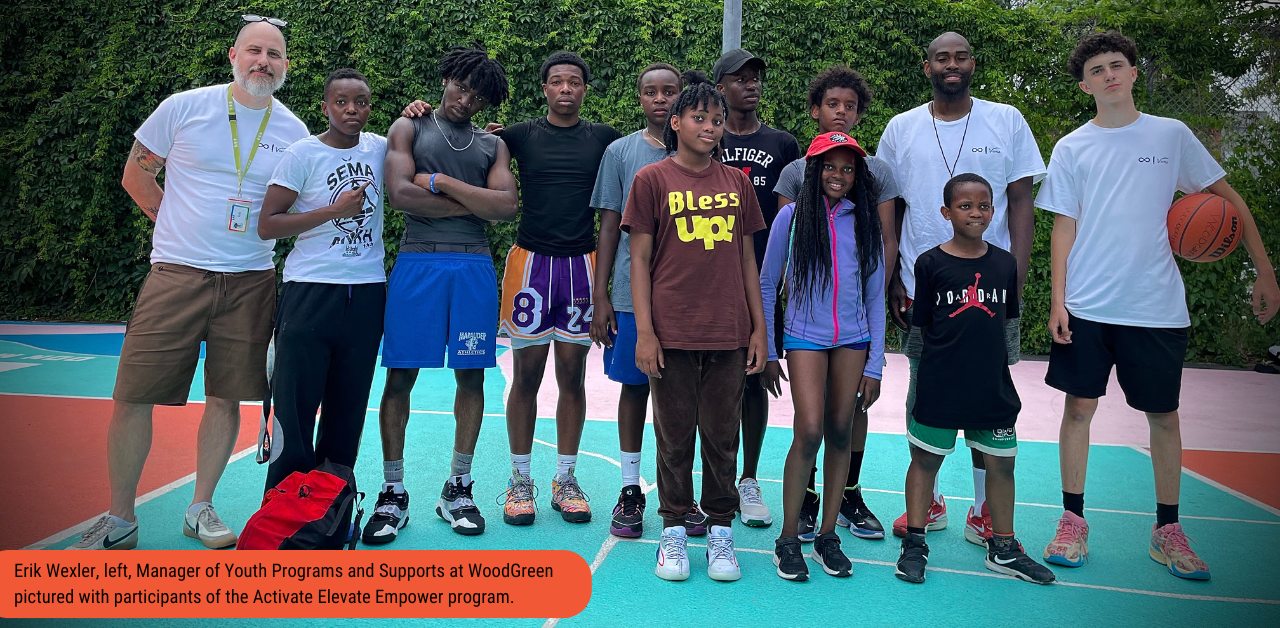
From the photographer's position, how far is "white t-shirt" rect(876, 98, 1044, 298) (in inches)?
154

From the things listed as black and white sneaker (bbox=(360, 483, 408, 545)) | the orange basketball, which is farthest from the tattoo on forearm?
the orange basketball

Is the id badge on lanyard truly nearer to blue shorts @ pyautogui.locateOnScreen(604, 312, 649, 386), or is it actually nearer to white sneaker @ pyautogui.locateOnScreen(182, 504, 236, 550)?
white sneaker @ pyautogui.locateOnScreen(182, 504, 236, 550)

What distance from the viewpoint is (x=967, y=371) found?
348 cm

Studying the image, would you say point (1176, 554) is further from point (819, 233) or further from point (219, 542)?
point (219, 542)

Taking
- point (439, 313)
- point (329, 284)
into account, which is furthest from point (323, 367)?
point (439, 313)

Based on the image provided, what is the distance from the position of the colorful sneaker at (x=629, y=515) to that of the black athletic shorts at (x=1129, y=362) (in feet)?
6.31

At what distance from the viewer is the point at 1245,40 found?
30.1ft

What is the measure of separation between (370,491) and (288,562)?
1.26 meters

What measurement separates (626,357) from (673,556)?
3.16ft

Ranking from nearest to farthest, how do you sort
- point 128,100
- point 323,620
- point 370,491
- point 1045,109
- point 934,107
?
1. point 323,620
2. point 934,107
3. point 370,491
4. point 1045,109
5. point 128,100

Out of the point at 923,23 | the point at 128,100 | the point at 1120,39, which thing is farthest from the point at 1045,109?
the point at 128,100

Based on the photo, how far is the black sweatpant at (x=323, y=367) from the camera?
3623 millimetres

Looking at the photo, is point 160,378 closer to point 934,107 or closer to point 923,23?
point 934,107

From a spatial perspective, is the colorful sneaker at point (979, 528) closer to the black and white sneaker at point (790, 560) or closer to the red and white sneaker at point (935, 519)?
the red and white sneaker at point (935, 519)
